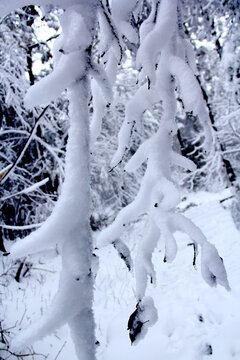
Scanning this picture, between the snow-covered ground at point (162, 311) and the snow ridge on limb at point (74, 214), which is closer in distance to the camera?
the snow ridge on limb at point (74, 214)

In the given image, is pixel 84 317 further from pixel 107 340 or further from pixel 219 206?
pixel 219 206

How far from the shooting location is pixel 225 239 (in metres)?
7.13

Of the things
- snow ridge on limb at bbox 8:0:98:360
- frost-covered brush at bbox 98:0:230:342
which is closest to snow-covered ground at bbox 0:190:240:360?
frost-covered brush at bbox 98:0:230:342

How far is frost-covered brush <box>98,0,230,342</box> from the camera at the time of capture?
2.85 ft

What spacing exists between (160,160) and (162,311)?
13.5ft

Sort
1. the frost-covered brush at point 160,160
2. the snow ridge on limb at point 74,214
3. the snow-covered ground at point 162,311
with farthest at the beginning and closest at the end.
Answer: the snow-covered ground at point 162,311 < the frost-covered brush at point 160,160 < the snow ridge on limb at point 74,214

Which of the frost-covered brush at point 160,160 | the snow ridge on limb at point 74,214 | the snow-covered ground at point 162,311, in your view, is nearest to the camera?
the snow ridge on limb at point 74,214

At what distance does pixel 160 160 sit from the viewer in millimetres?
1041

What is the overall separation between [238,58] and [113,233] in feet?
25.5

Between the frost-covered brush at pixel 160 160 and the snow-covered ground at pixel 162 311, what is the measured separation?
5.83 feet

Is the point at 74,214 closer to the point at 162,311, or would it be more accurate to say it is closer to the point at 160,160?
the point at 160,160

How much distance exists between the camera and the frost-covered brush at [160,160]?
867mm

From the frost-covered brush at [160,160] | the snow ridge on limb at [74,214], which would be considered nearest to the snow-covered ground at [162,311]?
the frost-covered brush at [160,160]

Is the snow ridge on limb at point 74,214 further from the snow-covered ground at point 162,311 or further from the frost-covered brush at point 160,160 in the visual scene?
the snow-covered ground at point 162,311
